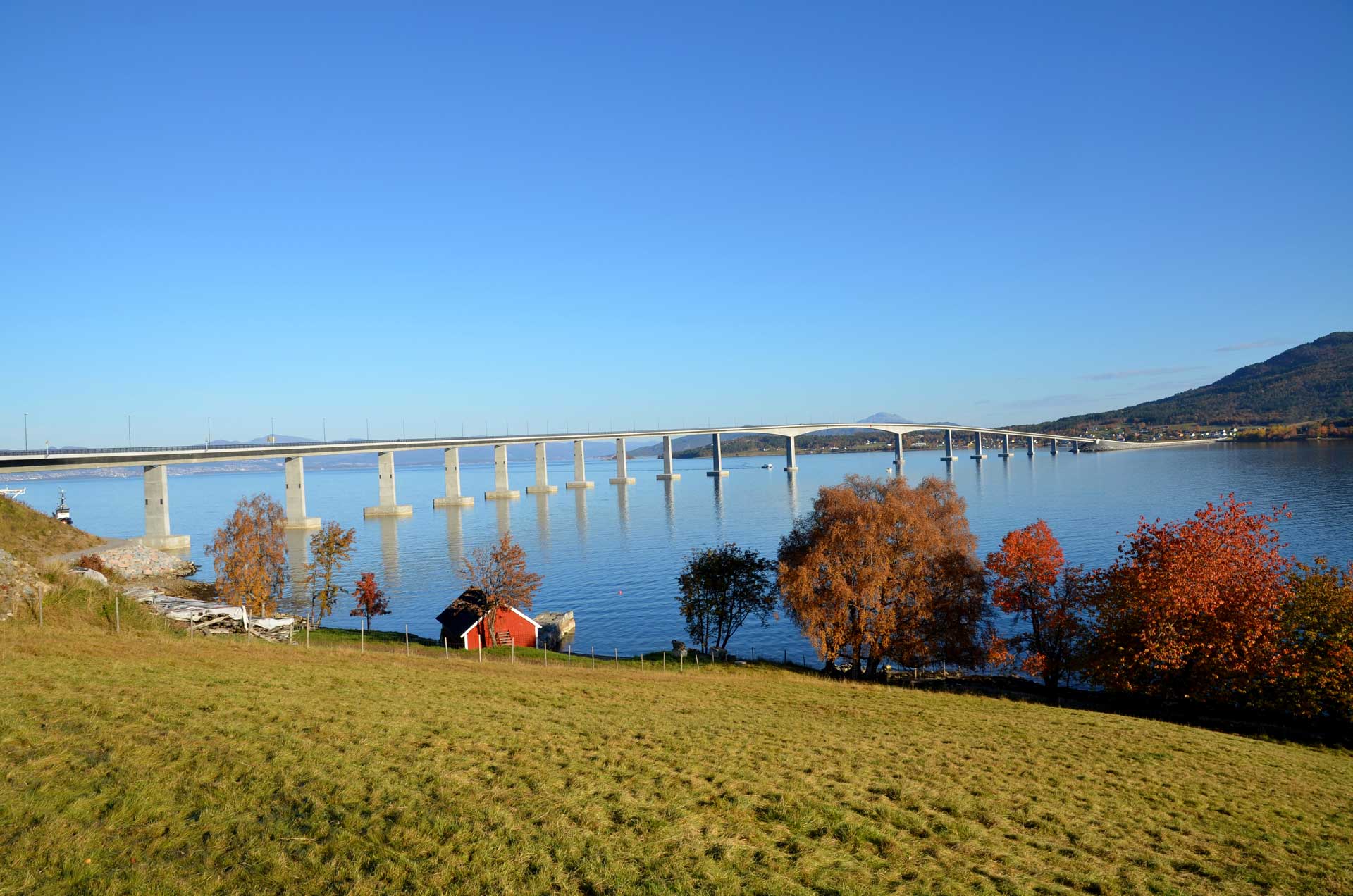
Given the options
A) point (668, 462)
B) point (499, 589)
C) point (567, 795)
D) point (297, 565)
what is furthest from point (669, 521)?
point (567, 795)

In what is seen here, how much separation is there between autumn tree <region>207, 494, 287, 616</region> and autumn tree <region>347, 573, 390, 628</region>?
18.6 ft

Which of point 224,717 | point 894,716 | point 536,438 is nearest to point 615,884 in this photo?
point 224,717

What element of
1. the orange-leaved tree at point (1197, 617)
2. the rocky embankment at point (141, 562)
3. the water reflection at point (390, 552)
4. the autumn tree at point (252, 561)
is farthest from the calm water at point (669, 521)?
the orange-leaved tree at point (1197, 617)

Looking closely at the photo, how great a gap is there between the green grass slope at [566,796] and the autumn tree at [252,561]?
2770 centimetres

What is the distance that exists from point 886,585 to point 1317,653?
1702cm

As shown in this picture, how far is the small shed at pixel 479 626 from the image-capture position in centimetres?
4178

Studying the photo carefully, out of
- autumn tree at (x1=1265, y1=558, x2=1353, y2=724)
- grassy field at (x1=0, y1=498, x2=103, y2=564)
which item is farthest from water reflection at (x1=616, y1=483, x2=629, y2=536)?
autumn tree at (x1=1265, y1=558, x2=1353, y2=724)

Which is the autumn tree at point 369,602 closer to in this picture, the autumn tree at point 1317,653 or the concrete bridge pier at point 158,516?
the concrete bridge pier at point 158,516

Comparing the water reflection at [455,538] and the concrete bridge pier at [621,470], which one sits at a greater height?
the concrete bridge pier at [621,470]

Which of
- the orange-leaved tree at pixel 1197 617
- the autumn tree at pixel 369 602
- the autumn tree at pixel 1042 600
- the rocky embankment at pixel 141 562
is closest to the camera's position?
the orange-leaved tree at pixel 1197 617

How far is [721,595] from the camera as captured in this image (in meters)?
45.7

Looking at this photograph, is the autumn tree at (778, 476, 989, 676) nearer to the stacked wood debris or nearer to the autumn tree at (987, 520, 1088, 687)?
the autumn tree at (987, 520, 1088, 687)


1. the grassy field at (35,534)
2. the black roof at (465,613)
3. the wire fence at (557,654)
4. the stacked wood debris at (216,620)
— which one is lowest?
the wire fence at (557,654)

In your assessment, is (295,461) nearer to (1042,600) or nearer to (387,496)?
(387,496)
